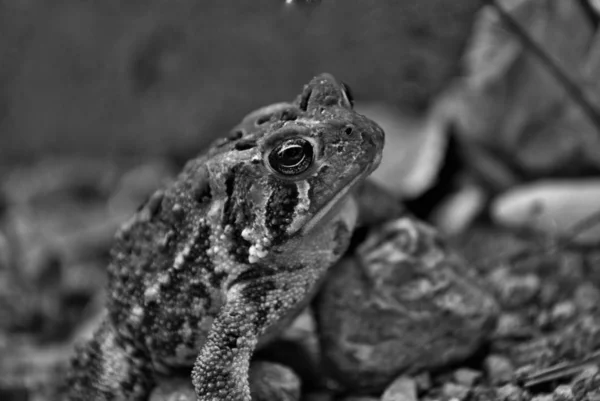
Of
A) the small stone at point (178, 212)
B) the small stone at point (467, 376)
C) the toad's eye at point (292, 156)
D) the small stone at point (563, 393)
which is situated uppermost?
the small stone at point (178, 212)

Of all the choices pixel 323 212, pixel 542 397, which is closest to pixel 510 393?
pixel 542 397

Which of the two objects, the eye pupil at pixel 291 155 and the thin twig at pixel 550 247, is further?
the thin twig at pixel 550 247

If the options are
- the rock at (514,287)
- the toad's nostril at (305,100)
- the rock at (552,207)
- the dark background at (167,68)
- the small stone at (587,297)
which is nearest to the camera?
A: the toad's nostril at (305,100)

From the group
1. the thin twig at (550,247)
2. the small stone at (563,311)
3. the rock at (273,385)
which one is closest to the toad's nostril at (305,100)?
the rock at (273,385)

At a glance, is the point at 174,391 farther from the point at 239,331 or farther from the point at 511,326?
the point at 511,326

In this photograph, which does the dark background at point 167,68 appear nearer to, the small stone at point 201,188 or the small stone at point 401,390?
the small stone at point 201,188

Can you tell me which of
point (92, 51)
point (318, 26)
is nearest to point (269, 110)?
point (318, 26)

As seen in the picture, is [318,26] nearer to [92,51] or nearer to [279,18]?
[279,18]

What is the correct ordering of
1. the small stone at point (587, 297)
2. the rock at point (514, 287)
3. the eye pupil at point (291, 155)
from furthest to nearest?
the rock at point (514, 287) → the small stone at point (587, 297) → the eye pupil at point (291, 155)
